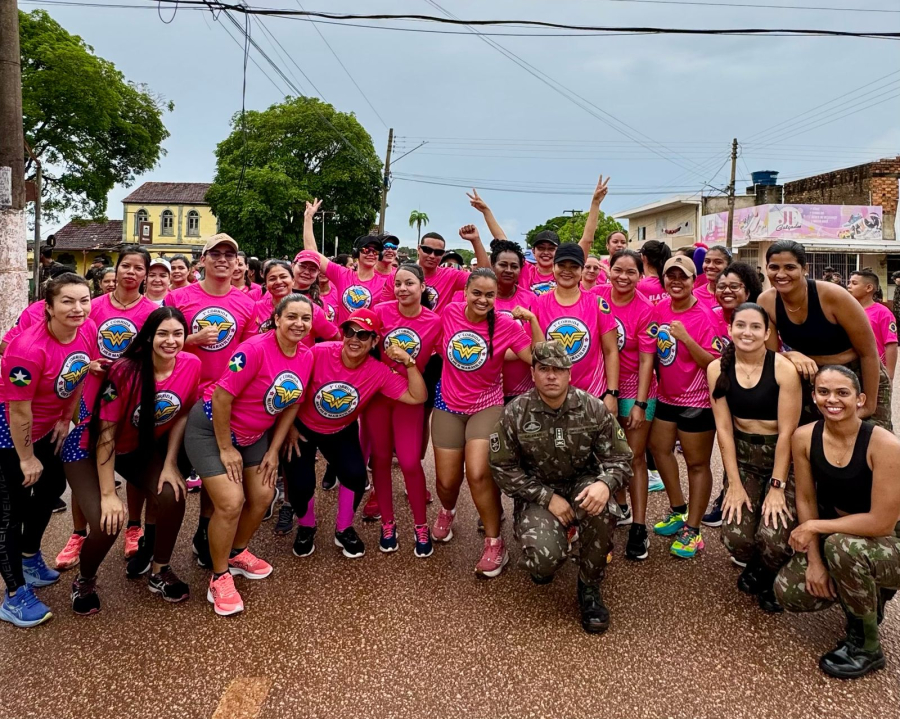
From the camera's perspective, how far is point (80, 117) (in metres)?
20.0

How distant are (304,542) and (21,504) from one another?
170cm

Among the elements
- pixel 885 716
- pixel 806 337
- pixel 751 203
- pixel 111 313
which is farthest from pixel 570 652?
pixel 751 203

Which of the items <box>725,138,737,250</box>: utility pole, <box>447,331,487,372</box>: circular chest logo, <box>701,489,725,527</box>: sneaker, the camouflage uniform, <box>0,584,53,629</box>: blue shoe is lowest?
<box>0,584,53,629</box>: blue shoe

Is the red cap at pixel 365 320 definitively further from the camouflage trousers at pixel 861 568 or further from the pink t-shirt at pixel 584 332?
the camouflage trousers at pixel 861 568

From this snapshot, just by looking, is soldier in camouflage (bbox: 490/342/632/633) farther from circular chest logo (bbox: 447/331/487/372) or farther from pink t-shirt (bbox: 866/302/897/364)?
pink t-shirt (bbox: 866/302/897/364)

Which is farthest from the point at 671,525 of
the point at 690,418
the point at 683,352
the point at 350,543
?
the point at 350,543

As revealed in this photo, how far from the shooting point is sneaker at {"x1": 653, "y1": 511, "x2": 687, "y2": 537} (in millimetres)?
4465

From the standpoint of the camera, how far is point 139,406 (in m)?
3.50

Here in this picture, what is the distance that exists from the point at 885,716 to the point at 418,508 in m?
2.73

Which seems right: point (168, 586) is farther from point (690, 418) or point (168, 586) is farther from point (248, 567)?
point (690, 418)

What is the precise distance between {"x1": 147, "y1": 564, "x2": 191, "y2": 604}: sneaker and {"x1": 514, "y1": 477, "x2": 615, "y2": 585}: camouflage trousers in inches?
80.2

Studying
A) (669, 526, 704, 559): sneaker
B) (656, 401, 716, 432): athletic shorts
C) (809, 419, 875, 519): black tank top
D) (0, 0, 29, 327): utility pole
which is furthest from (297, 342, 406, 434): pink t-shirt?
(0, 0, 29, 327): utility pole

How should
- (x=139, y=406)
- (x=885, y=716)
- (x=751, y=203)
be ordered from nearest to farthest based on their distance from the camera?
(x=885, y=716) → (x=139, y=406) → (x=751, y=203)

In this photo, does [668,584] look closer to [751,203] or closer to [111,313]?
[111,313]
